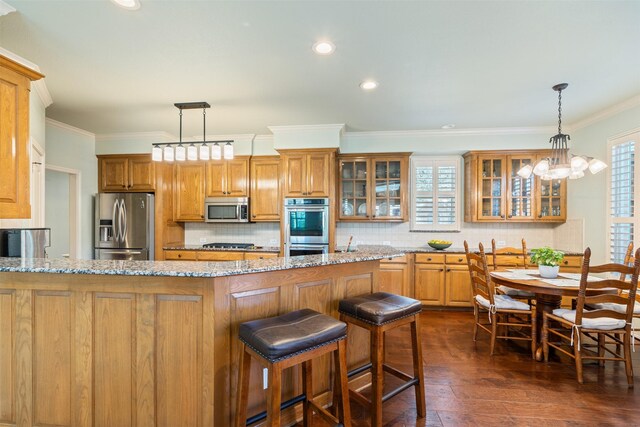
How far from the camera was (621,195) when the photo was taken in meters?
3.47

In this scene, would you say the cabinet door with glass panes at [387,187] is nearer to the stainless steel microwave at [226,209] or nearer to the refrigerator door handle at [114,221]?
the stainless steel microwave at [226,209]

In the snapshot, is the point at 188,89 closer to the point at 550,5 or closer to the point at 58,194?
the point at 550,5

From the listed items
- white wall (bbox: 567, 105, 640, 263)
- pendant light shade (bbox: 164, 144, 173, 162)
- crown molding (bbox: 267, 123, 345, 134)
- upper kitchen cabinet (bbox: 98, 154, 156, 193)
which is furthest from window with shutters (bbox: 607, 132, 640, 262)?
upper kitchen cabinet (bbox: 98, 154, 156, 193)

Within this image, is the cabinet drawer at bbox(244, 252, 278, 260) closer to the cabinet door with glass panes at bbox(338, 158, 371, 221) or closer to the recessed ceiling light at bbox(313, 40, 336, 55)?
the cabinet door with glass panes at bbox(338, 158, 371, 221)

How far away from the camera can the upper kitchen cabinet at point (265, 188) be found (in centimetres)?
466

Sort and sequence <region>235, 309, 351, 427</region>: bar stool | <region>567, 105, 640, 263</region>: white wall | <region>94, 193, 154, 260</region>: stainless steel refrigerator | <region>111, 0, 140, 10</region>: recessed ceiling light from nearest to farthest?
1. <region>235, 309, 351, 427</region>: bar stool
2. <region>111, 0, 140, 10</region>: recessed ceiling light
3. <region>567, 105, 640, 263</region>: white wall
4. <region>94, 193, 154, 260</region>: stainless steel refrigerator

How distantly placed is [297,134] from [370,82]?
5.34 feet

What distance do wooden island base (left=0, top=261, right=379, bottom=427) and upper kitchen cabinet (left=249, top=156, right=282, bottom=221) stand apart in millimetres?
2963

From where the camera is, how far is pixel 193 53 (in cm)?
241

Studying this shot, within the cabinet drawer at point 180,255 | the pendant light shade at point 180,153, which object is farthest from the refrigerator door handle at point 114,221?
the pendant light shade at point 180,153

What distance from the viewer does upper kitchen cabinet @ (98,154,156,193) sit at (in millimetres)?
4656

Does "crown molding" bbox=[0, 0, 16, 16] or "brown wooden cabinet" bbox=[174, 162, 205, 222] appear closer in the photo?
"crown molding" bbox=[0, 0, 16, 16]

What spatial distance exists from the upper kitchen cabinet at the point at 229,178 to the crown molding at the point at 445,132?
1688 mm

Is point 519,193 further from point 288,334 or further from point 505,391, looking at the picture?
point 288,334
